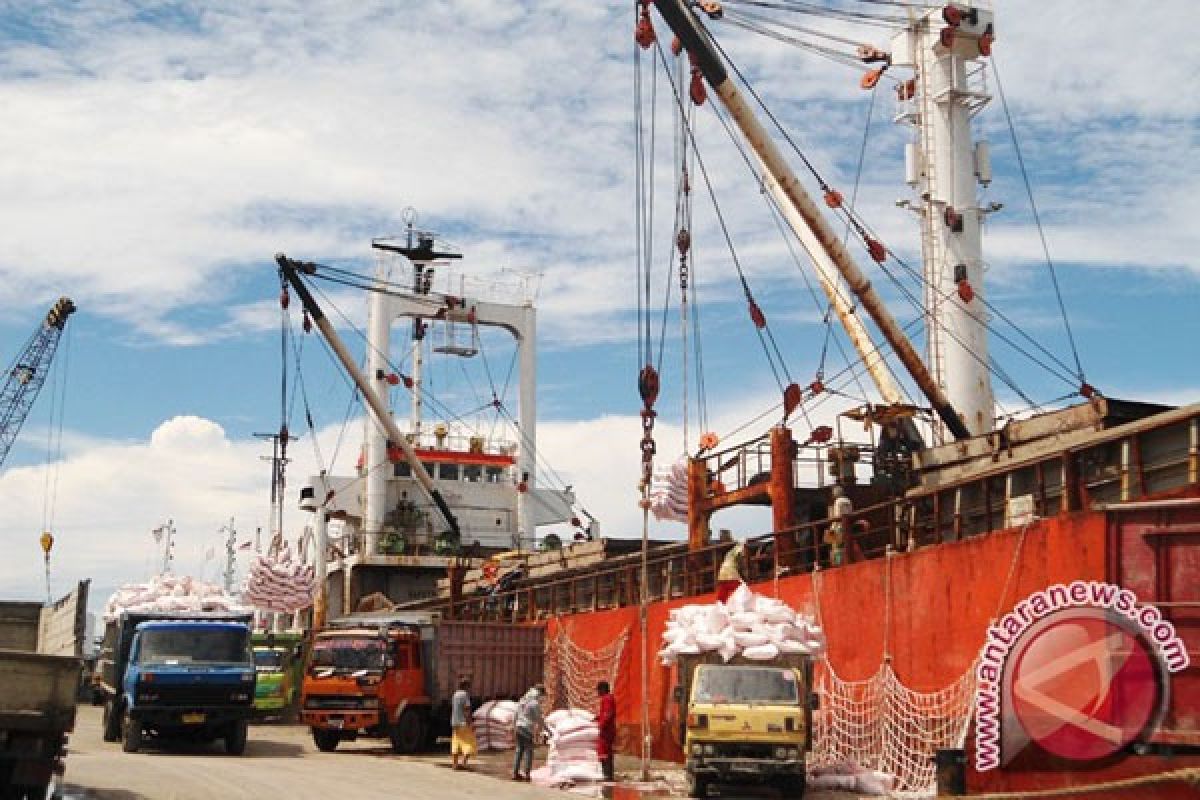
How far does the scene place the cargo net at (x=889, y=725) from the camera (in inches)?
752

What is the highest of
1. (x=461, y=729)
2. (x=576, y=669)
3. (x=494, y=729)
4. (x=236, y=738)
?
(x=576, y=669)

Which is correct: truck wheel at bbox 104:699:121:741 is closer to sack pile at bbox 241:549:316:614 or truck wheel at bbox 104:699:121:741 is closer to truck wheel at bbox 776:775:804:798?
truck wheel at bbox 776:775:804:798

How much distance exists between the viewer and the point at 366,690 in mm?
27391

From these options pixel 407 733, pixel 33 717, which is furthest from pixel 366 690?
pixel 33 717

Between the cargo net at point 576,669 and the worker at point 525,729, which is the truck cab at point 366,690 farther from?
the worker at point 525,729

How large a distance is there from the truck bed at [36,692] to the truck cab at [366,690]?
475 inches

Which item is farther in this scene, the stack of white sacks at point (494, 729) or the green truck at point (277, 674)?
the green truck at point (277, 674)

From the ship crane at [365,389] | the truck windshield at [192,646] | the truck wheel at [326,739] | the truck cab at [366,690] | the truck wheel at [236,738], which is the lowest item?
the truck wheel at [326,739]

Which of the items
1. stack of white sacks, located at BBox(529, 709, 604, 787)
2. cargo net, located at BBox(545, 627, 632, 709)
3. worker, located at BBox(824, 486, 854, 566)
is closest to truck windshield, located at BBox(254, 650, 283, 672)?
cargo net, located at BBox(545, 627, 632, 709)

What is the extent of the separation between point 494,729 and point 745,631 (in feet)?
33.3

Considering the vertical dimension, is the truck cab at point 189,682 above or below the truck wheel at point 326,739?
above

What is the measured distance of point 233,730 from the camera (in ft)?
83.2

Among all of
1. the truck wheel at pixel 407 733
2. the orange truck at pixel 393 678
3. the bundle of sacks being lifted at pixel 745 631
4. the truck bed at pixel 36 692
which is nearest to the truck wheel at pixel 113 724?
the orange truck at pixel 393 678

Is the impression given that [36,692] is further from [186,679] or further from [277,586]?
[277,586]
